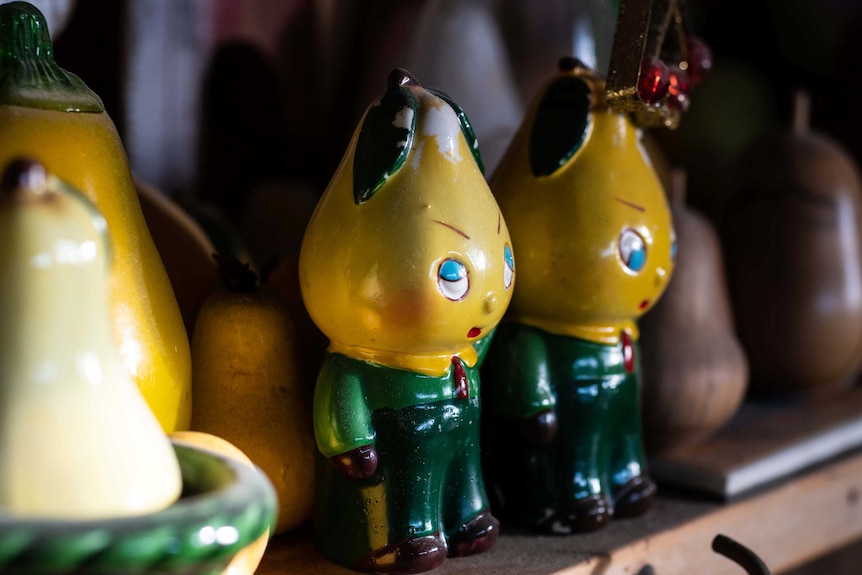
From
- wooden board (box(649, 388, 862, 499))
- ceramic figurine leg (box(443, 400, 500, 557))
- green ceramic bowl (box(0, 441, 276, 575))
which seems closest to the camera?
green ceramic bowl (box(0, 441, 276, 575))

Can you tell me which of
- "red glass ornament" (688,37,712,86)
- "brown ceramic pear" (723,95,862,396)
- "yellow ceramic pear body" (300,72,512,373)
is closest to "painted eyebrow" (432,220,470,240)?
"yellow ceramic pear body" (300,72,512,373)

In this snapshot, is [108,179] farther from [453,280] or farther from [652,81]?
[652,81]

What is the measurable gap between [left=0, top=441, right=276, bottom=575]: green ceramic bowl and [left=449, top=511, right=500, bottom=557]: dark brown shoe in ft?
0.62

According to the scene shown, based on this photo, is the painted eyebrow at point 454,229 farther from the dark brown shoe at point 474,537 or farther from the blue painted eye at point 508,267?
the dark brown shoe at point 474,537

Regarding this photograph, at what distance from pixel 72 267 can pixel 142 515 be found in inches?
3.5

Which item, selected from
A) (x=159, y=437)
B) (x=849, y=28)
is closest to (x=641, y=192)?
(x=159, y=437)

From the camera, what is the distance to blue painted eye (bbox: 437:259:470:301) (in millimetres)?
465

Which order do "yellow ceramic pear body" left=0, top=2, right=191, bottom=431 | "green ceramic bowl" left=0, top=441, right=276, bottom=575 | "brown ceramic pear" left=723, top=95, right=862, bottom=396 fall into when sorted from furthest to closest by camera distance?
1. "brown ceramic pear" left=723, top=95, right=862, bottom=396
2. "yellow ceramic pear body" left=0, top=2, right=191, bottom=431
3. "green ceramic bowl" left=0, top=441, right=276, bottom=575

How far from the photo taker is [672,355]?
2.35ft

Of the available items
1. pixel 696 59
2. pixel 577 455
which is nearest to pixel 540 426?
pixel 577 455

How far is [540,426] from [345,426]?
0.13 metres

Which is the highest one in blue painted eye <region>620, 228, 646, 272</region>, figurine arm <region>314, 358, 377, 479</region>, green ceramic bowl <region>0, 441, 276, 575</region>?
blue painted eye <region>620, 228, 646, 272</region>

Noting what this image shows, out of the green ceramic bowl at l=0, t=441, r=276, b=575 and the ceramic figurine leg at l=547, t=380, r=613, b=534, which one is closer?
the green ceramic bowl at l=0, t=441, r=276, b=575

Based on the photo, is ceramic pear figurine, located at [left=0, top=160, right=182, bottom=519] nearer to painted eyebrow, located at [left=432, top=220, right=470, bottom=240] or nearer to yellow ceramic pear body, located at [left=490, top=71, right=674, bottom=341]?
painted eyebrow, located at [left=432, top=220, right=470, bottom=240]
